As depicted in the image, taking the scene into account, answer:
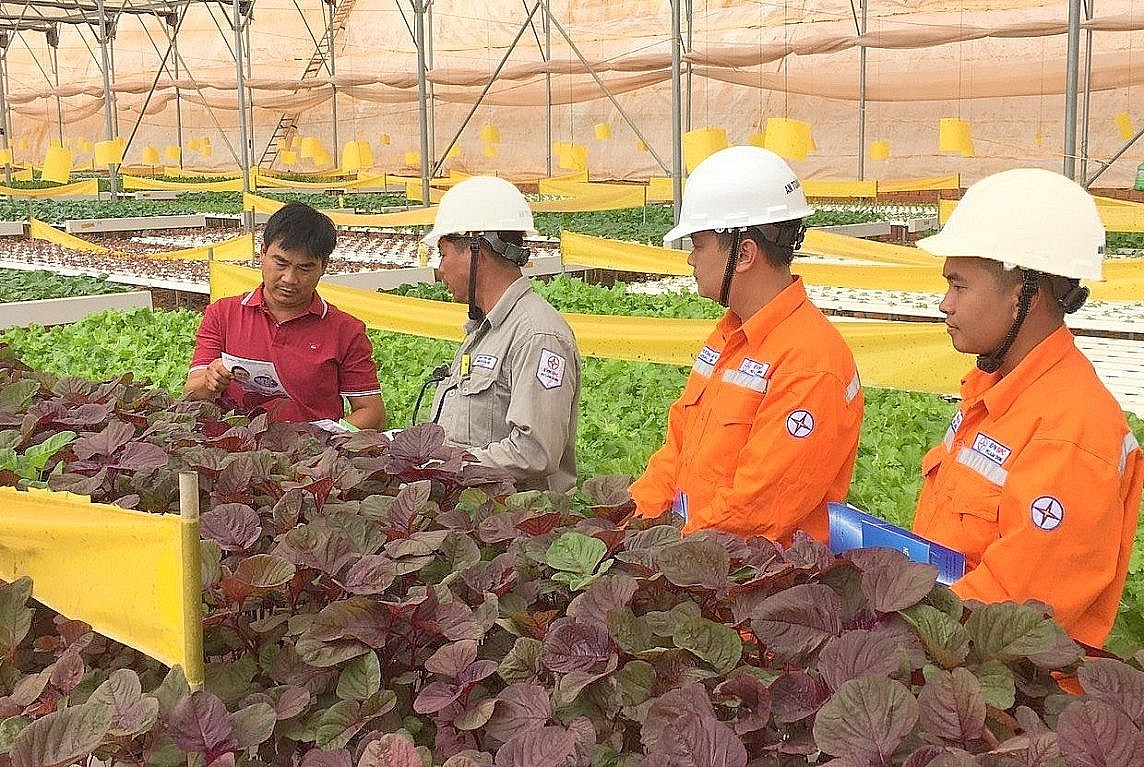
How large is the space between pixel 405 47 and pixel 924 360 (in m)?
32.3

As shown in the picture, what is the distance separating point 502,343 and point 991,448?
139cm

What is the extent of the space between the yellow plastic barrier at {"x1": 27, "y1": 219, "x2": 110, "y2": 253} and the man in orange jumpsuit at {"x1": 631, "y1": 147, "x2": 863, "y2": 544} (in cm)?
1143

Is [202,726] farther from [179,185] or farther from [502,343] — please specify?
[179,185]

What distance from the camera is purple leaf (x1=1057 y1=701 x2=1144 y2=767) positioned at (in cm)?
112

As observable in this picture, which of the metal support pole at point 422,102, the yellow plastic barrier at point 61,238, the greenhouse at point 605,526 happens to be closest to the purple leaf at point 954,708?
the greenhouse at point 605,526

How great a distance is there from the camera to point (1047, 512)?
2.02 m

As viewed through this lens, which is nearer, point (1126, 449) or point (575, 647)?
point (575, 647)

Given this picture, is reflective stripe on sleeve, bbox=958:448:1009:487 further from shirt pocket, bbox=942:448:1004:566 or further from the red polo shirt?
the red polo shirt

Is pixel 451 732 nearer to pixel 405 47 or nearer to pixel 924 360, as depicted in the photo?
pixel 924 360

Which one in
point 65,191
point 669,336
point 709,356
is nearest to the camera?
point 709,356

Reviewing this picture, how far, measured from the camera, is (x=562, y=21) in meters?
32.6

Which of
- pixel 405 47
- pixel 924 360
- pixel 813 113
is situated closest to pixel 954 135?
pixel 924 360

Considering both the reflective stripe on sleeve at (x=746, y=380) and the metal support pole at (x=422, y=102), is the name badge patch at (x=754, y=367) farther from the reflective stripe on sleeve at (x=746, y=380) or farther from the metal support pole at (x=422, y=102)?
the metal support pole at (x=422, y=102)

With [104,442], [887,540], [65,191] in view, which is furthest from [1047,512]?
[65,191]
